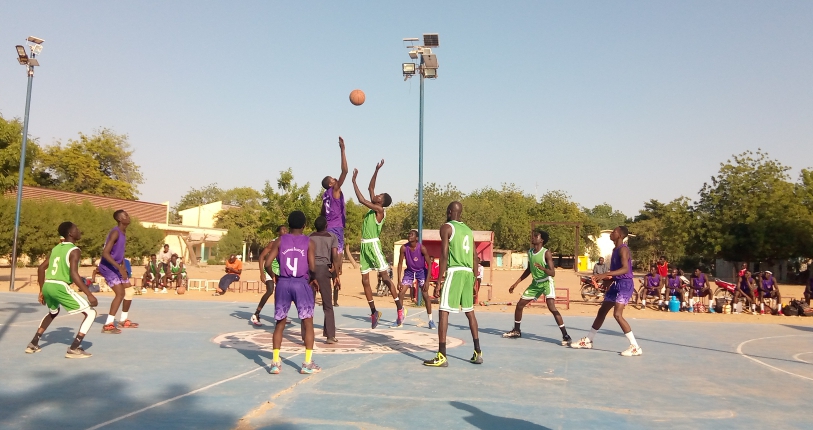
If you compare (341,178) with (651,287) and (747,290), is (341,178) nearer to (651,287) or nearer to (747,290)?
(651,287)

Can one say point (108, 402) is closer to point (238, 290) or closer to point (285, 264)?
point (285, 264)

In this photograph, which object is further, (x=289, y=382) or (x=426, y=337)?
(x=426, y=337)

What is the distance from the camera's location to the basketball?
16422mm

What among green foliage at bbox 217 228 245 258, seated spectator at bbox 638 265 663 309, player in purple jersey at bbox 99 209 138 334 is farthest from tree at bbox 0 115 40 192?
green foliage at bbox 217 228 245 258

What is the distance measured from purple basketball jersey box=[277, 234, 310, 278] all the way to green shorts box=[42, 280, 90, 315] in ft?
10.4

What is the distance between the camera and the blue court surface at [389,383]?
6055 millimetres

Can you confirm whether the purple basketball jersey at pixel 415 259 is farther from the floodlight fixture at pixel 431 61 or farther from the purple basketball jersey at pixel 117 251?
the floodlight fixture at pixel 431 61

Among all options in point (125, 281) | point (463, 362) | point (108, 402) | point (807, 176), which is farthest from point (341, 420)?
point (807, 176)

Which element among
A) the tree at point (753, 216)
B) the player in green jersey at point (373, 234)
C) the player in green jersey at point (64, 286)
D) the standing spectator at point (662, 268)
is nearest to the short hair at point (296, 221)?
the player in green jersey at point (64, 286)

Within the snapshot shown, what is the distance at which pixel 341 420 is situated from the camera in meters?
5.91

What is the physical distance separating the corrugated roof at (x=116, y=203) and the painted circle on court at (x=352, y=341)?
138ft

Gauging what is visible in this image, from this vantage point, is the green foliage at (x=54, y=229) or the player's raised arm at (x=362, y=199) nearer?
the player's raised arm at (x=362, y=199)

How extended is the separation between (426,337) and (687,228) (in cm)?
3714

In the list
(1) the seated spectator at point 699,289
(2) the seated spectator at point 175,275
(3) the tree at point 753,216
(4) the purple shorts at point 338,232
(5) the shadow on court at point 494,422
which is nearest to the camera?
(5) the shadow on court at point 494,422
